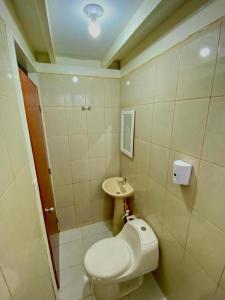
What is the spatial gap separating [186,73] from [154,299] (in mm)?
1925

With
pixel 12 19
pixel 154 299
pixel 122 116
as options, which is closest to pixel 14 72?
pixel 12 19

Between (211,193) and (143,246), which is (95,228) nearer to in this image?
(143,246)

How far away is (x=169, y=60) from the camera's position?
0.99m

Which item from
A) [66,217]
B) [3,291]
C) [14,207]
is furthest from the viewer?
[66,217]

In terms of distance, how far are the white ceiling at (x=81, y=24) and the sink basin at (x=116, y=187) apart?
1.60m

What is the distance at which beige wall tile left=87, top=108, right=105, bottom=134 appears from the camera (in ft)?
5.85

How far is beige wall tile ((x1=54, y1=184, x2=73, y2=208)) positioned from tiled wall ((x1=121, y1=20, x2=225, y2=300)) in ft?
3.56

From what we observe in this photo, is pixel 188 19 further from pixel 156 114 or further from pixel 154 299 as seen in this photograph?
pixel 154 299

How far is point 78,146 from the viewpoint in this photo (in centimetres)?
183

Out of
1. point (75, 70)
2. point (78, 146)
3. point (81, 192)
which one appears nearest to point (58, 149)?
point (78, 146)

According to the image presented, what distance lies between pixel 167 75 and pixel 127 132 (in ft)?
2.63

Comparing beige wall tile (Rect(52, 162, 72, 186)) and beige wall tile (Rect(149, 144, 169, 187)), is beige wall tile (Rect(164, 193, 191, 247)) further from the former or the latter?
beige wall tile (Rect(52, 162, 72, 186))

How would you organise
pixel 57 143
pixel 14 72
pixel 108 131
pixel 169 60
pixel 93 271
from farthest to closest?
1. pixel 108 131
2. pixel 57 143
3. pixel 93 271
4. pixel 169 60
5. pixel 14 72

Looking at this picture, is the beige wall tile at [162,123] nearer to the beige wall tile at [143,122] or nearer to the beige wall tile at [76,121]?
the beige wall tile at [143,122]
